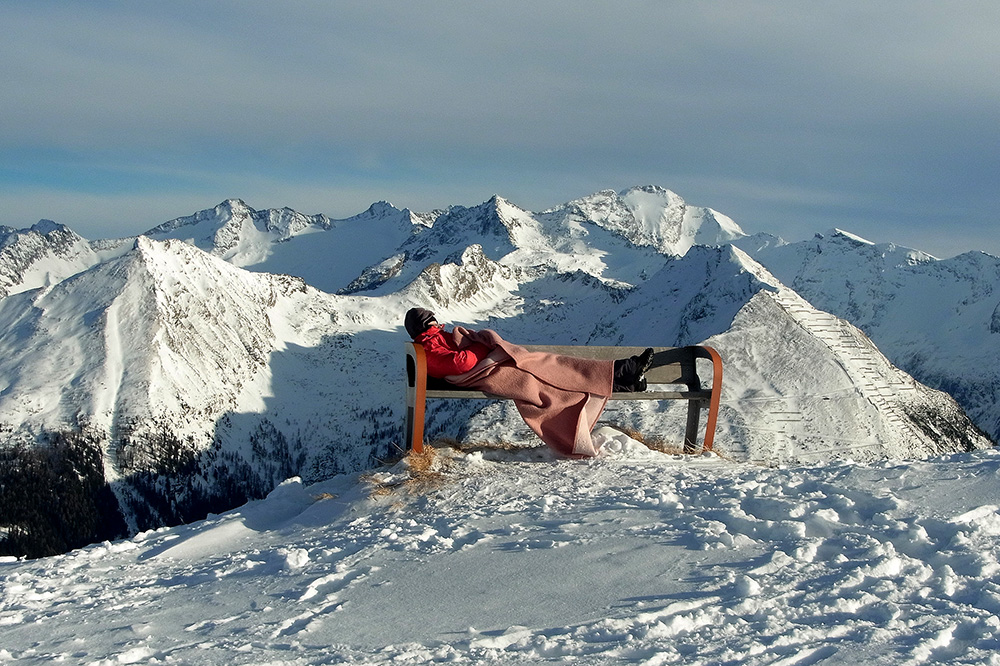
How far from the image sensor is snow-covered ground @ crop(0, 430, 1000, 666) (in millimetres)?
5164

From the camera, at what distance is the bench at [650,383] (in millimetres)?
9836

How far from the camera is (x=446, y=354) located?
401 inches

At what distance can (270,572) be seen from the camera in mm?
7176

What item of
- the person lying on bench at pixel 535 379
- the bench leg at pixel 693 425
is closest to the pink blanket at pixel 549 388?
the person lying on bench at pixel 535 379

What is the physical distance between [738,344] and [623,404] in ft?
41.5

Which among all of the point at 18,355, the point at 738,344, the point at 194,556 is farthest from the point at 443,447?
the point at 18,355

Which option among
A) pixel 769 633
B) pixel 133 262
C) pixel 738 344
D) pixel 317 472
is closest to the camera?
pixel 769 633

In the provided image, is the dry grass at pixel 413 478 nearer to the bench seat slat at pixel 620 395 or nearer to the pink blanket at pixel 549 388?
the bench seat slat at pixel 620 395

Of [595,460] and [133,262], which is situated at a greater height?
[133,262]

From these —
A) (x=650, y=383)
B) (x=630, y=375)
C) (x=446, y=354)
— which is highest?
(x=446, y=354)

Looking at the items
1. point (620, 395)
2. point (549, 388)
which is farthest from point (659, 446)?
point (549, 388)

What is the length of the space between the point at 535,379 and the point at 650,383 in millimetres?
1776

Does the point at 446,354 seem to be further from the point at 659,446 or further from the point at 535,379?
the point at 659,446

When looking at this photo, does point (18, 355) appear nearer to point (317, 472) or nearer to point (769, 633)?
point (317, 472)
